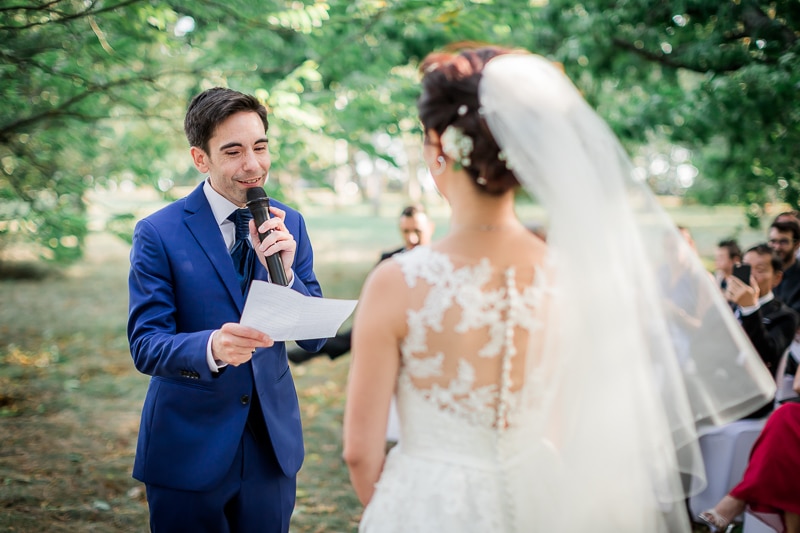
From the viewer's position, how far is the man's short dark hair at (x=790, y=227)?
225 inches

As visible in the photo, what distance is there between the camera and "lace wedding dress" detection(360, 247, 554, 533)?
70.1 inches

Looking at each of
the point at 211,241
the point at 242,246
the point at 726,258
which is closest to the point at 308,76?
the point at 242,246

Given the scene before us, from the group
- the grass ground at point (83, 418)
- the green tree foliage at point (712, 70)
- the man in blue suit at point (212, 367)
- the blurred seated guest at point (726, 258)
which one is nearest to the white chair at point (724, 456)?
the blurred seated guest at point (726, 258)

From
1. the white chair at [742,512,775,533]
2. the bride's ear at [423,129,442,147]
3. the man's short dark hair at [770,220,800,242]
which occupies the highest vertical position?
the bride's ear at [423,129,442,147]

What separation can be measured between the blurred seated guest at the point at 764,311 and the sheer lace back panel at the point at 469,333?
9.99 ft

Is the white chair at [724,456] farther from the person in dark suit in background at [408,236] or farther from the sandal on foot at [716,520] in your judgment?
the person in dark suit in background at [408,236]

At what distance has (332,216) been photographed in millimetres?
37250

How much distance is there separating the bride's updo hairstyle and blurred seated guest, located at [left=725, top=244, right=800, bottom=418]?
3161mm

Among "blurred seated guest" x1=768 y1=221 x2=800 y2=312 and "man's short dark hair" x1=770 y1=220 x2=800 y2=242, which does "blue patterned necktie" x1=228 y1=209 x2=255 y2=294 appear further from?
"man's short dark hair" x1=770 y1=220 x2=800 y2=242

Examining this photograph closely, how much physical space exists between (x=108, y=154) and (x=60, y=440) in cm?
299

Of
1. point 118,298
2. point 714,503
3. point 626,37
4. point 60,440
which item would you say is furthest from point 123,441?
point 118,298

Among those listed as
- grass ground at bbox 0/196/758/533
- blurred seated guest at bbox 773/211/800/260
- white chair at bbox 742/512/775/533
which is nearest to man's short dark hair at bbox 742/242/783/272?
blurred seated guest at bbox 773/211/800/260

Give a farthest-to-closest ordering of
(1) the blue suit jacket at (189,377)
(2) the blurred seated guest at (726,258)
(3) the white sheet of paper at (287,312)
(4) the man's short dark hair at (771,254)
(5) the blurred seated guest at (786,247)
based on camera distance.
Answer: (2) the blurred seated guest at (726,258) < (5) the blurred seated guest at (786,247) < (4) the man's short dark hair at (771,254) < (1) the blue suit jacket at (189,377) < (3) the white sheet of paper at (287,312)

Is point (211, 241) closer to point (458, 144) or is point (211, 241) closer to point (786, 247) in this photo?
point (458, 144)
